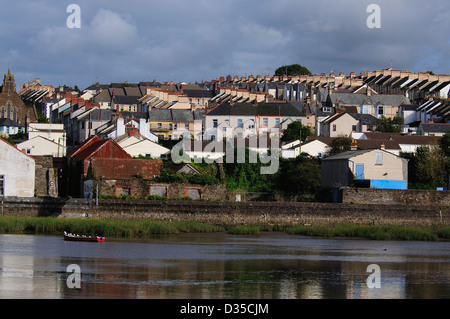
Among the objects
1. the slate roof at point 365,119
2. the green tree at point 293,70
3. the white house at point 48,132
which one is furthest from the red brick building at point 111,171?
the green tree at point 293,70

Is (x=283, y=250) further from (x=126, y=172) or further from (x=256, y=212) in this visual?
(x=126, y=172)

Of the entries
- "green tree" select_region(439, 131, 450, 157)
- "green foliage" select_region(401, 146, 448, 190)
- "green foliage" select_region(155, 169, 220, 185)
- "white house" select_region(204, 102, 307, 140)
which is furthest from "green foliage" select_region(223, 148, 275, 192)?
"white house" select_region(204, 102, 307, 140)

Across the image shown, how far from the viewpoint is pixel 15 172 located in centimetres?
5028

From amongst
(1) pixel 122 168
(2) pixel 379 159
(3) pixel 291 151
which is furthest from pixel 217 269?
(3) pixel 291 151

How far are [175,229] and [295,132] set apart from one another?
109 ft

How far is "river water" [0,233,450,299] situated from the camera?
1077 inches

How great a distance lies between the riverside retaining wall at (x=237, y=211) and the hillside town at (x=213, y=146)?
177 centimetres

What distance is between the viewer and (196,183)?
2085 inches

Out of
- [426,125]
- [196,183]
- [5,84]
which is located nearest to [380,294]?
[196,183]

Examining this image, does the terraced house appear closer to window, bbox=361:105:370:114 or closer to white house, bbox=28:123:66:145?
white house, bbox=28:123:66:145

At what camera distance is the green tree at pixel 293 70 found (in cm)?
17475

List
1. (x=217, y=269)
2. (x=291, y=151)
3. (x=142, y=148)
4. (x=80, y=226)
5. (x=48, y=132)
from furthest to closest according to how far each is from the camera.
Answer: (x=48, y=132) < (x=291, y=151) < (x=142, y=148) < (x=80, y=226) < (x=217, y=269)

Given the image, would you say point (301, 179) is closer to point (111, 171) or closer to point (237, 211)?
point (237, 211)

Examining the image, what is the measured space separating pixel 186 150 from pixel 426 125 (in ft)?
100
